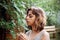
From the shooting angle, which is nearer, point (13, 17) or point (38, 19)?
point (38, 19)

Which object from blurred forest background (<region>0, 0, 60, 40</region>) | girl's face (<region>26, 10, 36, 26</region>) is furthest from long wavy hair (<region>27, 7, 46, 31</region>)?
blurred forest background (<region>0, 0, 60, 40</region>)

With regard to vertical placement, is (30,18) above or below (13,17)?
above

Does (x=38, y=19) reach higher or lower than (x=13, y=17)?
higher

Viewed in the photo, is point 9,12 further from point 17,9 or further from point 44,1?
point 44,1

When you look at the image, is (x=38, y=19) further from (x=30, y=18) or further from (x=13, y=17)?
(x=13, y=17)

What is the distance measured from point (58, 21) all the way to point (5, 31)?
136 centimetres

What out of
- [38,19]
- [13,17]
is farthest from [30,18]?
[13,17]

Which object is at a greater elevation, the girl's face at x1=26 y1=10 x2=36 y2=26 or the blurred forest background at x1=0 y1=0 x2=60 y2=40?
the girl's face at x1=26 y1=10 x2=36 y2=26

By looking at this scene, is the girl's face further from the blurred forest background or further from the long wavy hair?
the blurred forest background

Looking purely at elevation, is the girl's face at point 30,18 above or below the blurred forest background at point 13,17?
above

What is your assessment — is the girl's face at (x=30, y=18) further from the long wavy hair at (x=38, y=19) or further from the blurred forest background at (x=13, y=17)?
the blurred forest background at (x=13, y=17)

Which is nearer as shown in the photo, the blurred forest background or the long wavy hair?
the long wavy hair

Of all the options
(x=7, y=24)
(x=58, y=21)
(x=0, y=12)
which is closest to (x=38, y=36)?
(x=58, y=21)

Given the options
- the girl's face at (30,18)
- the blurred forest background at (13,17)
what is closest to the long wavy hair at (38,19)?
the girl's face at (30,18)
